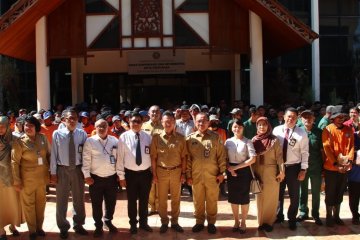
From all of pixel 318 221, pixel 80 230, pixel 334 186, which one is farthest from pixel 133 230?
pixel 334 186

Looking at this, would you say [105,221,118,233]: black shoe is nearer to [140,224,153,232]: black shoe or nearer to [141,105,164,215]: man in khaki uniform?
[140,224,153,232]: black shoe

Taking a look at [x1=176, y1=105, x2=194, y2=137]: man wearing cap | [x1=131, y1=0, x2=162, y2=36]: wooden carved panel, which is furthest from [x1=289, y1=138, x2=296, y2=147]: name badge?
[x1=131, y1=0, x2=162, y2=36]: wooden carved panel

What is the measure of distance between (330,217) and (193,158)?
91.2 inches

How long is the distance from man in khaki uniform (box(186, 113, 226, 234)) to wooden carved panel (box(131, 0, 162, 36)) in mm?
6907

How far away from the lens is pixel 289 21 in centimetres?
1195

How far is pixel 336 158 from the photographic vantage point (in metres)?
6.71

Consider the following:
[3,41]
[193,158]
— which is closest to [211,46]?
[3,41]

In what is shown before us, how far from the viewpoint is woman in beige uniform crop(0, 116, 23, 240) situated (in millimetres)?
6234

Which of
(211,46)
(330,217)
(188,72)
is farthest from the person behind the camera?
(188,72)

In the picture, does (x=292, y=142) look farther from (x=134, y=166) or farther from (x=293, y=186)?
(x=134, y=166)

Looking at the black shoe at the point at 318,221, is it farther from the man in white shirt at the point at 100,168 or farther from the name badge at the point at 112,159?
the name badge at the point at 112,159

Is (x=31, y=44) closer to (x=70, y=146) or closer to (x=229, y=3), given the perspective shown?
(x=229, y=3)

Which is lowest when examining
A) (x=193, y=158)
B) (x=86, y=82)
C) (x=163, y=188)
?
(x=163, y=188)

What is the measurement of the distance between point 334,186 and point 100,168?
139 inches
